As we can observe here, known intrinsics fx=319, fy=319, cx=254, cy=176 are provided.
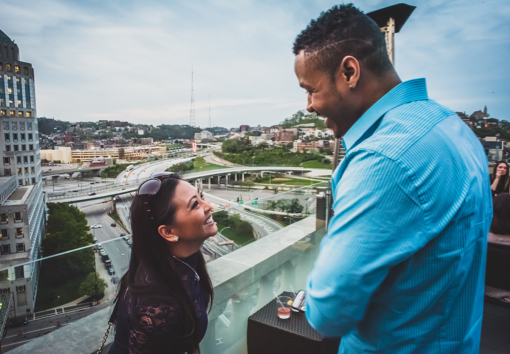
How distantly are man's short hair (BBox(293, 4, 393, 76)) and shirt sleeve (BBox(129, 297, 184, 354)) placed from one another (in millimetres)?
765

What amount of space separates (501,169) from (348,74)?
162 inches

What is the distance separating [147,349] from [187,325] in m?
0.12

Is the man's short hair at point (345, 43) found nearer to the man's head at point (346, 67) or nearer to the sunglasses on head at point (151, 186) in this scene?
the man's head at point (346, 67)

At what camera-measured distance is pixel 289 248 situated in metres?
2.52

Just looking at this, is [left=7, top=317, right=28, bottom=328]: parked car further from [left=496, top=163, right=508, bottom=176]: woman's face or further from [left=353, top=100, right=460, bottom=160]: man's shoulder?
[left=496, top=163, right=508, bottom=176]: woman's face

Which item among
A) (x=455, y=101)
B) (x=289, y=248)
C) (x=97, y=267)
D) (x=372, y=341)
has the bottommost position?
(x=289, y=248)

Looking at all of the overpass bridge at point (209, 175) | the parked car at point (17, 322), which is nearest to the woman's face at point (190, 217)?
the parked car at point (17, 322)

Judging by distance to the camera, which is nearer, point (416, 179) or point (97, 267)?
point (416, 179)

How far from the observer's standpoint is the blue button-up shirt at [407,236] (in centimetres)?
42

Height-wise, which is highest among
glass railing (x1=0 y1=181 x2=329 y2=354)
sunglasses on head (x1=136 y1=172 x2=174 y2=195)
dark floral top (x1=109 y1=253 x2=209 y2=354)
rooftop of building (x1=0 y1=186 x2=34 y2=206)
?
sunglasses on head (x1=136 y1=172 x2=174 y2=195)

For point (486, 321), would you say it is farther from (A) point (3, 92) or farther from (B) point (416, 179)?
(A) point (3, 92)

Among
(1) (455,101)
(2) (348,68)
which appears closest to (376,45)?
(2) (348,68)

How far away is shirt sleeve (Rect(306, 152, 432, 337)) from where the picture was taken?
41 centimetres

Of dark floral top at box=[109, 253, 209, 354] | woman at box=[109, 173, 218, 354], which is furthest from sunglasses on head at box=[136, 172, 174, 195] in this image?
dark floral top at box=[109, 253, 209, 354]
